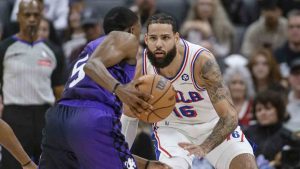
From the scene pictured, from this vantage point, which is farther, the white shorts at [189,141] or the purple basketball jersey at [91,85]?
the white shorts at [189,141]

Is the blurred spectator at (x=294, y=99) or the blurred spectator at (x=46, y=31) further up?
the blurred spectator at (x=46, y=31)

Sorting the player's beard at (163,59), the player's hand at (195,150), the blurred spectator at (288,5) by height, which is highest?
the player's beard at (163,59)

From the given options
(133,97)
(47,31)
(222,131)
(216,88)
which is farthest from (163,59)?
(47,31)

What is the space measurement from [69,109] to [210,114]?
1.95 meters

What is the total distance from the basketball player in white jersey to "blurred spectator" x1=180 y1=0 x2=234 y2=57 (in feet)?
14.1

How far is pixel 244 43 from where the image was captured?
12023 millimetres

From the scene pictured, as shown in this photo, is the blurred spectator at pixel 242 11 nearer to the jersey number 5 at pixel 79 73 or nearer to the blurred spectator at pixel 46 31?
the blurred spectator at pixel 46 31

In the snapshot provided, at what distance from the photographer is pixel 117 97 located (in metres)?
5.96

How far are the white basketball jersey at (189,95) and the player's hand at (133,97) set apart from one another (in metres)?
1.45

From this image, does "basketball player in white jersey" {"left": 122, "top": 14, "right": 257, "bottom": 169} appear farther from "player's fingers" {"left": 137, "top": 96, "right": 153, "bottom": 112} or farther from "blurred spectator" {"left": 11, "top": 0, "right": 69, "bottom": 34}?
"blurred spectator" {"left": 11, "top": 0, "right": 69, "bottom": 34}

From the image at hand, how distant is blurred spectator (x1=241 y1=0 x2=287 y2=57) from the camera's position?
11758 mm

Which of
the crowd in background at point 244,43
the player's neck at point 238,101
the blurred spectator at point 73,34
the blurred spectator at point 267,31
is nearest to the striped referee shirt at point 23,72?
the crowd in background at point 244,43

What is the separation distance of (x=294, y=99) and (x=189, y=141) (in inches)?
132

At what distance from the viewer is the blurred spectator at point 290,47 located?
11.2 meters
